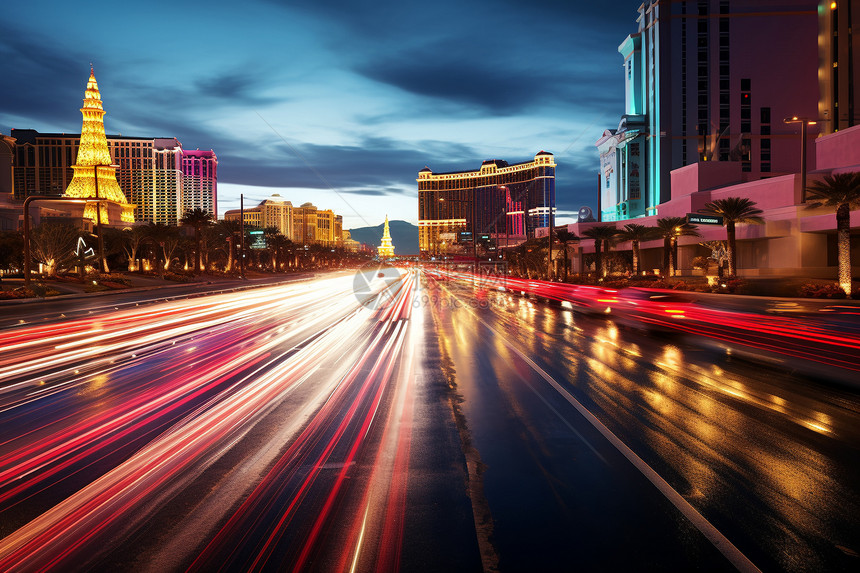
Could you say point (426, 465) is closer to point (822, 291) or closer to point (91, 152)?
point (822, 291)

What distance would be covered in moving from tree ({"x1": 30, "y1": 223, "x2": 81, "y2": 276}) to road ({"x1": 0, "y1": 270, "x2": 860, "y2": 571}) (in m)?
45.5

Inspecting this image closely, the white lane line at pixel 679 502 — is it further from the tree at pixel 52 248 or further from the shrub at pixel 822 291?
the tree at pixel 52 248

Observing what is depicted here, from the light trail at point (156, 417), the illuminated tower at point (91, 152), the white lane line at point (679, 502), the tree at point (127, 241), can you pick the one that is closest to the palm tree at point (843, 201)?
the light trail at point (156, 417)

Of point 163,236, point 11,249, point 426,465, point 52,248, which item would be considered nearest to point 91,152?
point 163,236

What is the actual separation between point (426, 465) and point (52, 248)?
5614cm

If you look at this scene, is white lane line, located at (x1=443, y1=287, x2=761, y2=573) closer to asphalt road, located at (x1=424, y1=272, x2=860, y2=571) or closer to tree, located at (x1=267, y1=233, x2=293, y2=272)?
asphalt road, located at (x1=424, y1=272, x2=860, y2=571)

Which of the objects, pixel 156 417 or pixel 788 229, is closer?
pixel 156 417

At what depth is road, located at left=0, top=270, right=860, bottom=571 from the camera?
423cm

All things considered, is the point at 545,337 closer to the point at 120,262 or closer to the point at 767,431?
the point at 767,431

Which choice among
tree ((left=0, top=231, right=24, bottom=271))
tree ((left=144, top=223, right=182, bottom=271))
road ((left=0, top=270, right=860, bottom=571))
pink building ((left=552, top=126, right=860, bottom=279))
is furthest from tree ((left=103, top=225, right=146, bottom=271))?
road ((left=0, top=270, right=860, bottom=571))

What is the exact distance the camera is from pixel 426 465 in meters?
6.04

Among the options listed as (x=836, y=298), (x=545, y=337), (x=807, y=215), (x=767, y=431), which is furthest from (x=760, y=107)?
(x=767, y=431)

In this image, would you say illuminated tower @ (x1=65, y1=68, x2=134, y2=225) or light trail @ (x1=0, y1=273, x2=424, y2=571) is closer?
light trail @ (x1=0, y1=273, x2=424, y2=571)

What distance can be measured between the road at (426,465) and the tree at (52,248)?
149 ft
